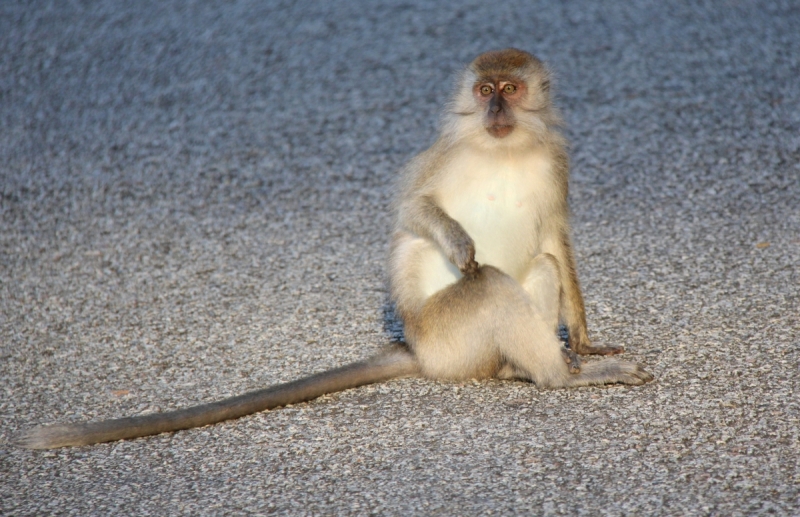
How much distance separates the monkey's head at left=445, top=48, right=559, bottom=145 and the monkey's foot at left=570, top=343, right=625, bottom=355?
3.24 feet

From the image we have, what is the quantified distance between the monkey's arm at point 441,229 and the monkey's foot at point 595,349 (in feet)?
2.32

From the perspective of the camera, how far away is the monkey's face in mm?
4062

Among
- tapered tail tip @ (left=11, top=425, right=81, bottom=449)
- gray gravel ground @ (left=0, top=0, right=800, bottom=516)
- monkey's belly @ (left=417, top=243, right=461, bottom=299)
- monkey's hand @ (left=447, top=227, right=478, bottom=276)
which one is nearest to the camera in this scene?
gray gravel ground @ (left=0, top=0, right=800, bottom=516)

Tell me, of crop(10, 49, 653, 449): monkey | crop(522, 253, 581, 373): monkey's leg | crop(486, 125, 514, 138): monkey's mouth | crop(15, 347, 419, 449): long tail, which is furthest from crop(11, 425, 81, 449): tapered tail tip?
crop(486, 125, 514, 138): monkey's mouth

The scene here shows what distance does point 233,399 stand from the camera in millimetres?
3984

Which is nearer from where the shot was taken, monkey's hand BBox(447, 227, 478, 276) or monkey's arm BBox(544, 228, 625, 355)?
monkey's hand BBox(447, 227, 478, 276)

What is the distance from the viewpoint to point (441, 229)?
4047 mm

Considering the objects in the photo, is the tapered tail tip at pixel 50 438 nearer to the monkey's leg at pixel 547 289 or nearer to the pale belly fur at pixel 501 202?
the pale belly fur at pixel 501 202

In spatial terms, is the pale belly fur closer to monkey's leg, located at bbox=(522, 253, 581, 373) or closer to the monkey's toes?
monkey's leg, located at bbox=(522, 253, 581, 373)

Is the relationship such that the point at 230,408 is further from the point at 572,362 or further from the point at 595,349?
the point at 595,349

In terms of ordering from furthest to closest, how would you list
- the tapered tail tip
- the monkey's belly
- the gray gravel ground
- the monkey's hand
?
the monkey's belly, the monkey's hand, the tapered tail tip, the gray gravel ground

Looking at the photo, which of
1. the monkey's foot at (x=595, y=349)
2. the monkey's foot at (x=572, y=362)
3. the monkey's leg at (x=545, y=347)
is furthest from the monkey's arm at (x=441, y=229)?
the monkey's foot at (x=595, y=349)

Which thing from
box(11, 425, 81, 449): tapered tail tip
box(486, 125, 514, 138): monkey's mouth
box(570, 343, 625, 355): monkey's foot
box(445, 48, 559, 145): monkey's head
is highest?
box(445, 48, 559, 145): monkey's head

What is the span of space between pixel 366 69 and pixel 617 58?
2281 millimetres
